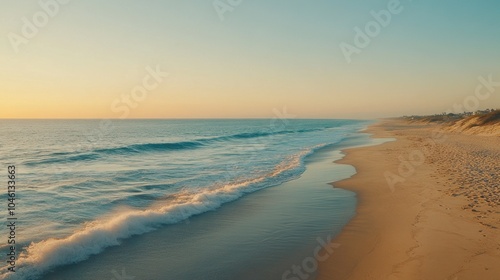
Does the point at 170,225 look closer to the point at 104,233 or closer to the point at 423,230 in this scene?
the point at 104,233

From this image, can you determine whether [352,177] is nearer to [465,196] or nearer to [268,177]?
[268,177]

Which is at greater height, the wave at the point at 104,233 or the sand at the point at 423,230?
the sand at the point at 423,230

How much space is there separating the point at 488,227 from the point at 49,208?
45.1 ft

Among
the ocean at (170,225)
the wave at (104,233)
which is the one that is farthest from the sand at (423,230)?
the wave at (104,233)

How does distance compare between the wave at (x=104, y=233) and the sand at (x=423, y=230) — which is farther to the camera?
the wave at (x=104, y=233)

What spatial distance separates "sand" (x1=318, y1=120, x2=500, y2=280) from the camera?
6.21 m

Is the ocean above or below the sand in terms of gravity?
below

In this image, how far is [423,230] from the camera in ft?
27.2

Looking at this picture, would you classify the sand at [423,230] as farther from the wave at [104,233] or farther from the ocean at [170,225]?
the wave at [104,233]

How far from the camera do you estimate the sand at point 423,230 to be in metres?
6.21

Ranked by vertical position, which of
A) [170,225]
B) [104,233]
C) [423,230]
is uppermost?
[423,230]

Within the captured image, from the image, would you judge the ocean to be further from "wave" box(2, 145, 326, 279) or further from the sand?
the sand

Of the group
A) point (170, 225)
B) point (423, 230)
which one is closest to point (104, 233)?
point (170, 225)

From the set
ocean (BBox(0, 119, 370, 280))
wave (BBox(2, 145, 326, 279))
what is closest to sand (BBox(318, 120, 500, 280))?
ocean (BBox(0, 119, 370, 280))
